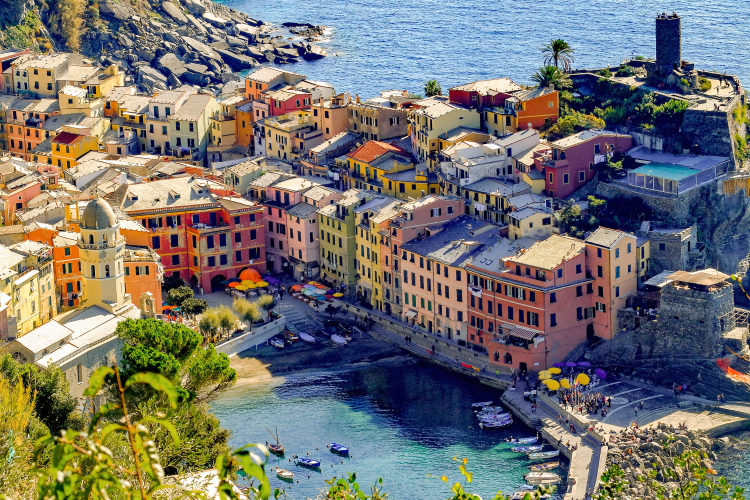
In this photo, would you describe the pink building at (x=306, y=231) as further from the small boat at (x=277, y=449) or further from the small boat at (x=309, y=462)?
the small boat at (x=309, y=462)

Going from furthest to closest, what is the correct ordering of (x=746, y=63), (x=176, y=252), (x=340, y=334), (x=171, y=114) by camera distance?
(x=746, y=63)
(x=171, y=114)
(x=176, y=252)
(x=340, y=334)

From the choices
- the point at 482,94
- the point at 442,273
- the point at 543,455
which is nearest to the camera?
the point at 543,455

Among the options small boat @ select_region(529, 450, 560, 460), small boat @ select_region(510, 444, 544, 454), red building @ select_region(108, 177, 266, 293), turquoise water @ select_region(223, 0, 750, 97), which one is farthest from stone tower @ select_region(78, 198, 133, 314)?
turquoise water @ select_region(223, 0, 750, 97)

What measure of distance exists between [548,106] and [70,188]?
132 feet

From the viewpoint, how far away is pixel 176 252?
11331cm

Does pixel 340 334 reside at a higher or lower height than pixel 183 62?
lower

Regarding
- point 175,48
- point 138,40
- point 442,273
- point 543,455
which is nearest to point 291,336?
point 442,273

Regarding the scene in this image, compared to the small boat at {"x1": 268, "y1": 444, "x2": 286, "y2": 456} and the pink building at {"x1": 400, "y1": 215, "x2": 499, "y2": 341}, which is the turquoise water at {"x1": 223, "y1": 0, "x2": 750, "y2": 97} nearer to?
the pink building at {"x1": 400, "y1": 215, "x2": 499, "y2": 341}

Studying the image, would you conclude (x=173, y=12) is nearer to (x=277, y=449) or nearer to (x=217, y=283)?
(x=217, y=283)

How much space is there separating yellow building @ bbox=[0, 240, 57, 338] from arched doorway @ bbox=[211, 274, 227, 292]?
1920 cm

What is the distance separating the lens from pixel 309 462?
85188 mm

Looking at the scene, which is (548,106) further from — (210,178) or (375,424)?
(375,424)

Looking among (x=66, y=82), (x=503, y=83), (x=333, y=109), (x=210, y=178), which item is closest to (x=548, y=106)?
(x=503, y=83)

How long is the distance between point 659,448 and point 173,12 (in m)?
126
